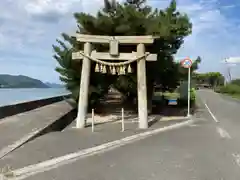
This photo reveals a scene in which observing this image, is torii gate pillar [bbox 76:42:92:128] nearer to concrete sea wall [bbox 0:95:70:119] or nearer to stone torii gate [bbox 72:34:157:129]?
stone torii gate [bbox 72:34:157:129]

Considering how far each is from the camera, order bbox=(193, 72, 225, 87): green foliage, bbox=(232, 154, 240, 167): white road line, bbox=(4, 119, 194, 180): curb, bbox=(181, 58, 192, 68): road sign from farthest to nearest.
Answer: bbox=(193, 72, 225, 87): green foliage
bbox=(181, 58, 192, 68): road sign
bbox=(232, 154, 240, 167): white road line
bbox=(4, 119, 194, 180): curb

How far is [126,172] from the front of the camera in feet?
24.3

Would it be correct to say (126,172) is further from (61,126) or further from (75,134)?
(61,126)

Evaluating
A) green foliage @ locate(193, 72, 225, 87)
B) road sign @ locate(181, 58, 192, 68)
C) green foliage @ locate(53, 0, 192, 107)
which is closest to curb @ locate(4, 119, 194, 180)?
green foliage @ locate(53, 0, 192, 107)

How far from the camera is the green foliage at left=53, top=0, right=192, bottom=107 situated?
18125mm

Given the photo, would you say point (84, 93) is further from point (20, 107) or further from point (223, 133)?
point (20, 107)

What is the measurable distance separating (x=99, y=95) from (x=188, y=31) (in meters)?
7.20

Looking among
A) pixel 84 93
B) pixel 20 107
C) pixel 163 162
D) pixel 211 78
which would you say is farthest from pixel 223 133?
pixel 211 78

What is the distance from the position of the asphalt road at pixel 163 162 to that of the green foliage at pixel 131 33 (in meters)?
7.60

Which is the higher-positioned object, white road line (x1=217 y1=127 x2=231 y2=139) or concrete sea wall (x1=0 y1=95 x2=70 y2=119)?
concrete sea wall (x1=0 y1=95 x2=70 y2=119)

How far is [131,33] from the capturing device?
18.1m

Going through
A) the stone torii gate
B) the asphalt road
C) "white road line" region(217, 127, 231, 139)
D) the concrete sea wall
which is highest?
the stone torii gate

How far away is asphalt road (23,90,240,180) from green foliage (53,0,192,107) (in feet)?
24.9

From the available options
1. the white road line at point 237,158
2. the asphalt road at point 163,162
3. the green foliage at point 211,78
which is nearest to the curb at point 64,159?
the asphalt road at point 163,162
